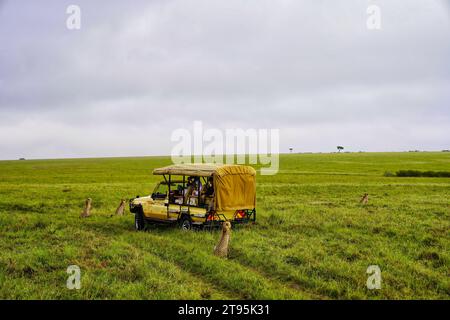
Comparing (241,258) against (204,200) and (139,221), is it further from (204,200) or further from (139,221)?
(139,221)

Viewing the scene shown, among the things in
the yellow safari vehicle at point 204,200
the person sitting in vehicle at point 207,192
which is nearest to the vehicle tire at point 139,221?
the yellow safari vehicle at point 204,200

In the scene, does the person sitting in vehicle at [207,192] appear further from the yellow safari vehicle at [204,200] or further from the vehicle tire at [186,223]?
the vehicle tire at [186,223]

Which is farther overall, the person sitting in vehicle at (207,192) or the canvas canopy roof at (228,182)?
the person sitting in vehicle at (207,192)

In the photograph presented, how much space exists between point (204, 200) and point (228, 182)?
1.26 meters

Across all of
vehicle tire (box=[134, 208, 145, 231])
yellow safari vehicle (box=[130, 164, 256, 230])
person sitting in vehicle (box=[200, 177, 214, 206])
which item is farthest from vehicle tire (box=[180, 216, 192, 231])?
vehicle tire (box=[134, 208, 145, 231])

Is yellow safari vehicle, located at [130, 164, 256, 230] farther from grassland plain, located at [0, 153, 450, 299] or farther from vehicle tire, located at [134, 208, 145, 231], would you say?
grassland plain, located at [0, 153, 450, 299]

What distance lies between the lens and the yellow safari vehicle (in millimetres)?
16047

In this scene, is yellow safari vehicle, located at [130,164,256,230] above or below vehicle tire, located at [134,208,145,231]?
above

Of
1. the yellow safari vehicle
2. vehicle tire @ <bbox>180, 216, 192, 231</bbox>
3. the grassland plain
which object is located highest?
the yellow safari vehicle

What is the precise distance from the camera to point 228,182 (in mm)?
16422

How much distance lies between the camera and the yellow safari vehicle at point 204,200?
16.0m

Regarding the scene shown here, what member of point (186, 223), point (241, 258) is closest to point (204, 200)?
point (186, 223)
